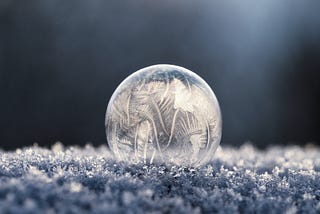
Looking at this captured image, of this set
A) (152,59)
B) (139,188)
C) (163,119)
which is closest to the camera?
(139,188)

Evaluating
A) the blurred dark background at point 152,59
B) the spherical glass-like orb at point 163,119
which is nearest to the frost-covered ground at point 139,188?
the spherical glass-like orb at point 163,119

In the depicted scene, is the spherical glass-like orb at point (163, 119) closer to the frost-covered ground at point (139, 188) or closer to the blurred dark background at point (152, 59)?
the frost-covered ground at point (139, 188)

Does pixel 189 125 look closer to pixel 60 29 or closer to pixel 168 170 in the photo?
pixel 168 170

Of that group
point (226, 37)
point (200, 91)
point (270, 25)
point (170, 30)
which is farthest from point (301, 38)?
point (200, 91)

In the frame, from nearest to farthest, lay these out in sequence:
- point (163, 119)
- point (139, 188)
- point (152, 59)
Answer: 1. point (139, 188)
2. point (163, 119)
3. point (152, 59)

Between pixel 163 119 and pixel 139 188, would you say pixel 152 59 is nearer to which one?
pixel 163 119

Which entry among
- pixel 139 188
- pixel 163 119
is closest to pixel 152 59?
pixel 163 119

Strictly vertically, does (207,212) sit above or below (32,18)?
below
